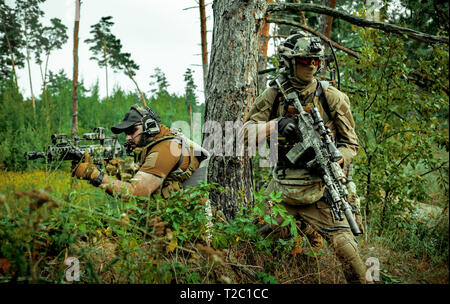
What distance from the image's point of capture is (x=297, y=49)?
108 inches

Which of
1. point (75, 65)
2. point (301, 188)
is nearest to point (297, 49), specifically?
point (301, 188)

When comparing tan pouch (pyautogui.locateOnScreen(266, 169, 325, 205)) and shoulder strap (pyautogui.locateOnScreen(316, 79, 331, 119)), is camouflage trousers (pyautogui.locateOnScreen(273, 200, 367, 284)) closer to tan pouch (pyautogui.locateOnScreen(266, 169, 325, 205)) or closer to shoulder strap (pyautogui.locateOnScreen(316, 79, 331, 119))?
tan pouch (pyautogui.locateOnScreen(266, 169, 325, 205))

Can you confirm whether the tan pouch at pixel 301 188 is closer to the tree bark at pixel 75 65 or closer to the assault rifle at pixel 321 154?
the assault rifle at pixel 321 154

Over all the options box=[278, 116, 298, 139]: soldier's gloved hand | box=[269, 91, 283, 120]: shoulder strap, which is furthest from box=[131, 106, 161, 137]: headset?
box=[278, 116, 298, 139]: soldier's gloved hand

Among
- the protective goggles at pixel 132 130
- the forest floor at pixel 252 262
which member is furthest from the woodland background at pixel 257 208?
the protective goggles at pixel 132 130

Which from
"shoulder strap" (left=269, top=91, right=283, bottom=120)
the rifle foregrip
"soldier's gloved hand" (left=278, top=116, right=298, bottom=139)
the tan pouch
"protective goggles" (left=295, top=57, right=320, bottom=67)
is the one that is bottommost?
the rifle foregrip

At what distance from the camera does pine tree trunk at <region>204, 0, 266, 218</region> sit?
142 inches

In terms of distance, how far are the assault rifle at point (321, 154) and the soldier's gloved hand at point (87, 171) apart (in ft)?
6.90

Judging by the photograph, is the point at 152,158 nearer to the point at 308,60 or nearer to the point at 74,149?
the point at 74,149

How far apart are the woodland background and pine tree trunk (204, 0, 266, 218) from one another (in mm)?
17

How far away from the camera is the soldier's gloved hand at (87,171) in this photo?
3393 millimetres
